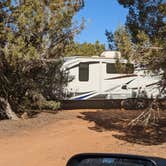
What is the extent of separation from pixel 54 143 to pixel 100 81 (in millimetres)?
10233

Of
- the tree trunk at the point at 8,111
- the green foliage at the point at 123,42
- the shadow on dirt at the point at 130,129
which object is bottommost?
the shadow on dirt at the point at 130,129

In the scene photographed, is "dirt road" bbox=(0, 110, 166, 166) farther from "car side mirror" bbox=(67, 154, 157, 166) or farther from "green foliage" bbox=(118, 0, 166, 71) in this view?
"car side mirror" bbox=(67, 154, 157, 166)

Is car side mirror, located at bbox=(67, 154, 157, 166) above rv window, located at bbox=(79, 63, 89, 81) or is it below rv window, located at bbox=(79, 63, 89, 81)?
below

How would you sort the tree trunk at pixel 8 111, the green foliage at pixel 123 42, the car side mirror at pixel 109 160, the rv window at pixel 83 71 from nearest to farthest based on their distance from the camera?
the car side mirror at pixel 109 160 → the green foliage at pixel 123 42 → the tree trunk at pixel 8 111 → the rv window at pixel 83 71

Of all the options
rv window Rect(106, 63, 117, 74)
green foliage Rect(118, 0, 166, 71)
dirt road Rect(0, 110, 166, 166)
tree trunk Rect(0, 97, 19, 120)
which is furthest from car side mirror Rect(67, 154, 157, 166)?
rv window Rect(106, 63, 117, 74)

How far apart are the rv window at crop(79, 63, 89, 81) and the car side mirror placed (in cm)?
1955

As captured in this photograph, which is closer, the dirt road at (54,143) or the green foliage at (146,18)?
the dirt road at (54,143)

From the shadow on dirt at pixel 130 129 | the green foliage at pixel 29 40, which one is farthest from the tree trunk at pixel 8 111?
the shadow on dirt at pixel 130 129

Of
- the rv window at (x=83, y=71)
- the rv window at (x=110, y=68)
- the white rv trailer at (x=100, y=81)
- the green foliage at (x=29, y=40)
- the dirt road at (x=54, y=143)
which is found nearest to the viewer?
the dirt road at (x=54, y=143)

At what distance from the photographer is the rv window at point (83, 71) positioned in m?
23.1

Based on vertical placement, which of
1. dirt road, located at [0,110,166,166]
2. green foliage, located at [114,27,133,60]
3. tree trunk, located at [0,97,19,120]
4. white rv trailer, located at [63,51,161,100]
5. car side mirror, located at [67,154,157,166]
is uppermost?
green foliage, located at [114,27,133,60]

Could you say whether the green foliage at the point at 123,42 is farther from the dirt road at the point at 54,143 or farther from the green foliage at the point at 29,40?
the green foliage at the point at 29,40

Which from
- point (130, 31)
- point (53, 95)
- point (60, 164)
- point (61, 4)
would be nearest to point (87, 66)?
point (53, 95)

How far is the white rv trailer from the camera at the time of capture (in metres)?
22.8
